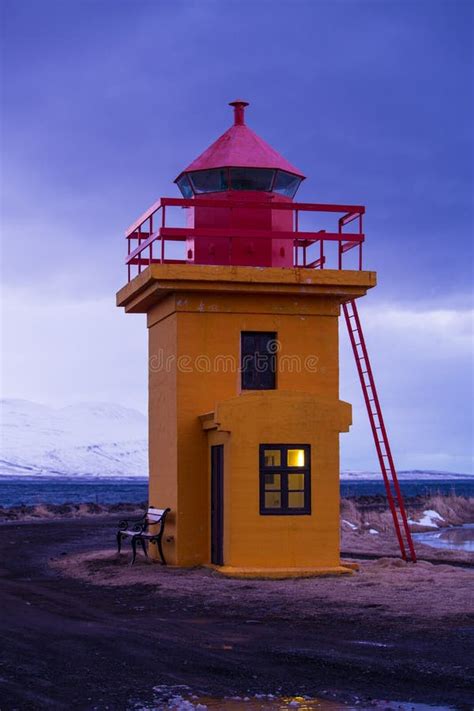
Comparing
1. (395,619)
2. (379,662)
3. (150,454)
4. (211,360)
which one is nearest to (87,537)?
(150,454)

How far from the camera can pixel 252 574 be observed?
18.2 m

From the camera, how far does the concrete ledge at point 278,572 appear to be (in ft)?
59.6

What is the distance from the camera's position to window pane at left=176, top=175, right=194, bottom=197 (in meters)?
20.7

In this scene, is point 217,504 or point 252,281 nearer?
point 217,504

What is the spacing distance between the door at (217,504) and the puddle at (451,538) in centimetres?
991

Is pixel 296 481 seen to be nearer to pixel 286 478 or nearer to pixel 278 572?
pixel 286 478

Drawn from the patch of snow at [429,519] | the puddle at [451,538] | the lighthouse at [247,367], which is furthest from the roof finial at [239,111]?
the patch of snow at [429,519]

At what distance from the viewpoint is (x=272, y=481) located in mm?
19031

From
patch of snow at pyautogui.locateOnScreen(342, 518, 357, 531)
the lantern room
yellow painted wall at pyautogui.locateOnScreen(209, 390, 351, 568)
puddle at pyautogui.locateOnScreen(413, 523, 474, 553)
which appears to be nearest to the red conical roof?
the lantern room

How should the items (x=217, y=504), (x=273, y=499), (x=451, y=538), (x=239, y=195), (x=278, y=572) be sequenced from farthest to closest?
(x=451, y=538) < (x=239, y=195) < (x=217, y=504) < (x=273, y=499) < (x=278, y=572)

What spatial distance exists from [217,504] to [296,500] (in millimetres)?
1402

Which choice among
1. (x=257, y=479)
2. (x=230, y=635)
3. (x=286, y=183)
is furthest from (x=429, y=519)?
(x=230, y=635)

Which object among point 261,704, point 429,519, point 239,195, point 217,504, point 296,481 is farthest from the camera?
point 429,519

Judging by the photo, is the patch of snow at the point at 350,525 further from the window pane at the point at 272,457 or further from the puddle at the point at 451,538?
the window pane at the point at 272,457
